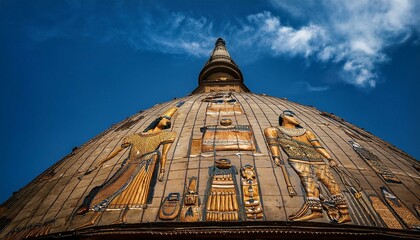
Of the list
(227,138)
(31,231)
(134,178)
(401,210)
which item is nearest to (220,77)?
(227,138)

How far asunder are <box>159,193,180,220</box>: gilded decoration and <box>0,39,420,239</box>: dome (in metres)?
0.03

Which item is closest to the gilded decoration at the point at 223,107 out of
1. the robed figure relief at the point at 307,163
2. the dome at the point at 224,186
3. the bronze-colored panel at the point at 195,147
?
the dome at the point at 224,186

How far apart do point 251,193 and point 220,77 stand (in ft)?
61.0

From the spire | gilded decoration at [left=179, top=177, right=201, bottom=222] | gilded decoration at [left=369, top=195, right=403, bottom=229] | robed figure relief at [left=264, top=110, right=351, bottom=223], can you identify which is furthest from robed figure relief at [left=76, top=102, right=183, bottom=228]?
the spire

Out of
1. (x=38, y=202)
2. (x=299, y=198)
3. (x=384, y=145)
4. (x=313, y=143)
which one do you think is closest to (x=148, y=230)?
(x=299, y=198)

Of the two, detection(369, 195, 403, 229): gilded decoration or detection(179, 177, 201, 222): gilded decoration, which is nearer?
detection(179, 177, 201, 222): gilded decoration

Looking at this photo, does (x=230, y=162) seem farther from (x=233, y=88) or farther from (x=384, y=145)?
(x=233, y=88)

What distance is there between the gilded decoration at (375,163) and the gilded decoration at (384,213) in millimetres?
1590

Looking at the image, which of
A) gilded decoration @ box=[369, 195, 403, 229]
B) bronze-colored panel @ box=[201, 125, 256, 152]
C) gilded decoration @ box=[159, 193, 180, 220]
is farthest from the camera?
bronze-colored panel @ box=[201, 125, 256, 152]

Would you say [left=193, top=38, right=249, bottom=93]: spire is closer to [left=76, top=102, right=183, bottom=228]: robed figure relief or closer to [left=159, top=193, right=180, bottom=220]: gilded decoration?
[left=76, top=102, right=183, bottom=228]: robed figure relief

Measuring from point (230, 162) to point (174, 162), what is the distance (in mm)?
1741

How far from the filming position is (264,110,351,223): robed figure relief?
29.1 ft

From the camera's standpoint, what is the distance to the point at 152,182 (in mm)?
10117

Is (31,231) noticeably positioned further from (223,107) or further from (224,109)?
(223,107)
